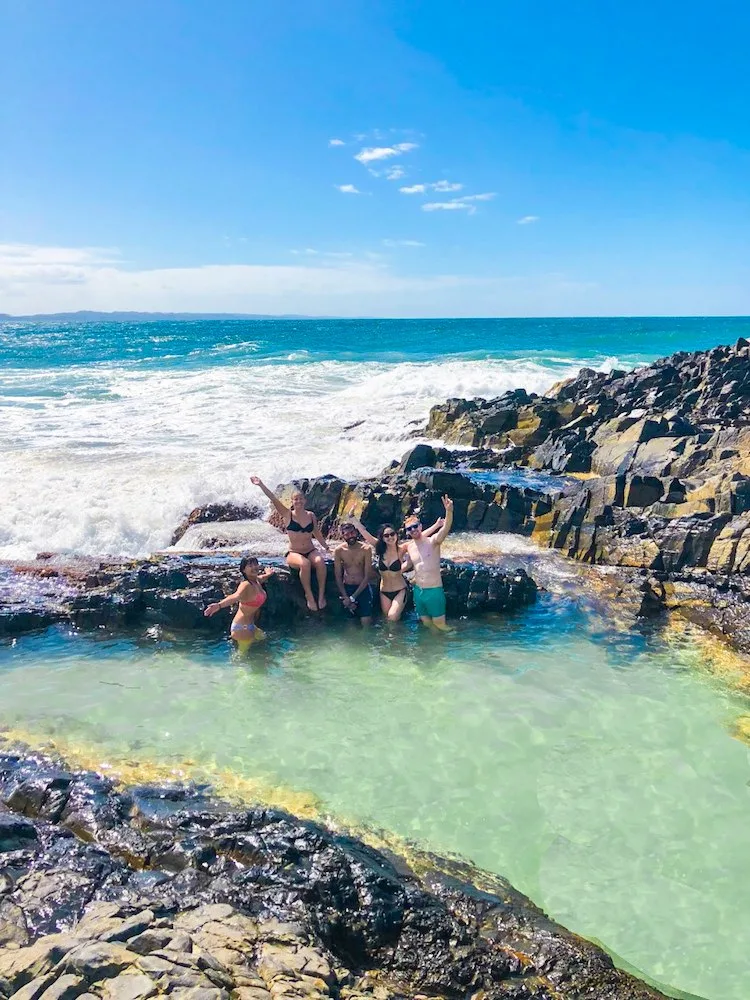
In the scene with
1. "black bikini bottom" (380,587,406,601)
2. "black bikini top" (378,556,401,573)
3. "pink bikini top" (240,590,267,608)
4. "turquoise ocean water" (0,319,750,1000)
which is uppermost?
"black bikini top" (378,556,401,573)

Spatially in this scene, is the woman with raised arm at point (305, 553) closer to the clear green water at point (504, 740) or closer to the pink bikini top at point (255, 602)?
the clear green water at point (504, 740)

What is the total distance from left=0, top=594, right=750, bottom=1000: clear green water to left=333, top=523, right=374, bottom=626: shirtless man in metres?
0.42

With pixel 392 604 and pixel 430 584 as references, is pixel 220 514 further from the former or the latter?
pixel 430 584

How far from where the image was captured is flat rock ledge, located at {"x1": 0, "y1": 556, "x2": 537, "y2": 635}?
32.8ft

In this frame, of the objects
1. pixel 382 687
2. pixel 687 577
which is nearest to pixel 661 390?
pixel 687 577

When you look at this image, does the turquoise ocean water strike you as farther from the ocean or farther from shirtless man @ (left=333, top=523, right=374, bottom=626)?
shirtless man @ (left=333, top=523, right=374, bottom=626)

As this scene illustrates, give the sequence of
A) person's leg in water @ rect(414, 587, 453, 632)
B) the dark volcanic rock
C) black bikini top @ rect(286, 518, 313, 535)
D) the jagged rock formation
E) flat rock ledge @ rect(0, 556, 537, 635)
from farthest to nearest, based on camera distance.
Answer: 1. the dark volcanic rock
2. the jagged rock formation
3. black bikini top @ rect(286, 518, 313, 535)
4. person's leg in water @ rect(414, 587, 453, 632)
5. flat rock ledge @ rect(0, 556, 537, 635)

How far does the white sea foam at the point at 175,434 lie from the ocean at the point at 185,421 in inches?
2.1

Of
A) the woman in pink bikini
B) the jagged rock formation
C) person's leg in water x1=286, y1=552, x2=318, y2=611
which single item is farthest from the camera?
the jagged rock formation

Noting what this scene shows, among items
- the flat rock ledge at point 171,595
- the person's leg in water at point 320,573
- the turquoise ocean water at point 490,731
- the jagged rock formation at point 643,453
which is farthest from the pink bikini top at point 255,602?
the jagged rock formation at point 643,453

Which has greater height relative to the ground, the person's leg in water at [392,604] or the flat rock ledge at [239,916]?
the flat rock ledge at [239,916]

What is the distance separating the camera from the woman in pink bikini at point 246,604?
9627 mm

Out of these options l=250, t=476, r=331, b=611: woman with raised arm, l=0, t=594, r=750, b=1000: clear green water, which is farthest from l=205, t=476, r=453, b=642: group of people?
l=0, t=594, r=750, b=1000: clear green water

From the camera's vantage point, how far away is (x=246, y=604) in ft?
32.0
